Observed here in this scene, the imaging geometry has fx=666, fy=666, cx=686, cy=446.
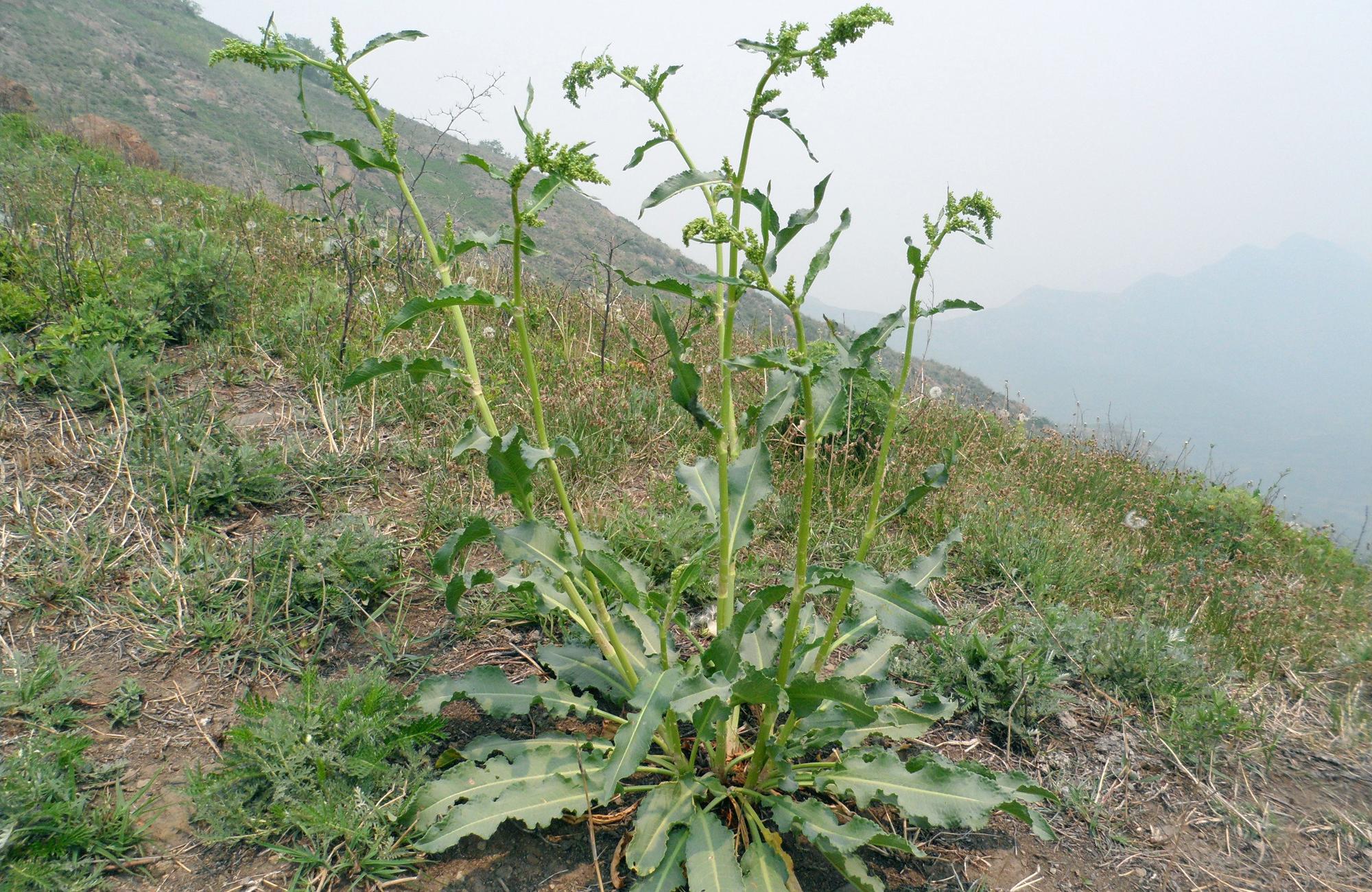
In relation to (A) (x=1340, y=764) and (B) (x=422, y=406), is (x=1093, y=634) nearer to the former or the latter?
(A) (x=1340, y=764)

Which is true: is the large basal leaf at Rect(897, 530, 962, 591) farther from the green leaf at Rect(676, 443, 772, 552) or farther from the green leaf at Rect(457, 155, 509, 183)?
the green leaf at Rect(457, 155, 509, 183)

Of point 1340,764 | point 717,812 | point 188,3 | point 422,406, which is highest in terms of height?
point 188,3

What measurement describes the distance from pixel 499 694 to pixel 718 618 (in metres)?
0.82

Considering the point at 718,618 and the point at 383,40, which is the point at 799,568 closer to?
the point at 718,618

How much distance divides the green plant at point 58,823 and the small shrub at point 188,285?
2996 millimetres

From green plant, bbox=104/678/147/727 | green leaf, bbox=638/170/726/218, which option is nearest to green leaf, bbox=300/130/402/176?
green leaf, bbox=638/170/726/218

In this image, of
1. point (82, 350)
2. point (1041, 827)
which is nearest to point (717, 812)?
point (1041, 827)

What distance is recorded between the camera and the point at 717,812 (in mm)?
2293

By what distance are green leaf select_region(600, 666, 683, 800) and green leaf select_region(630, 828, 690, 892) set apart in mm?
345

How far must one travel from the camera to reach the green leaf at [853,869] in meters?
1.87

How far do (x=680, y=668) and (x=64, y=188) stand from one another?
26.9ft

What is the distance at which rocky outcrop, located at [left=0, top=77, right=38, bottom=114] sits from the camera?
13602 mm

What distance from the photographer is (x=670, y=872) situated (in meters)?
1.88

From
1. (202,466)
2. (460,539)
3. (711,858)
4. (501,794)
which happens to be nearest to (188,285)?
(202,466)
